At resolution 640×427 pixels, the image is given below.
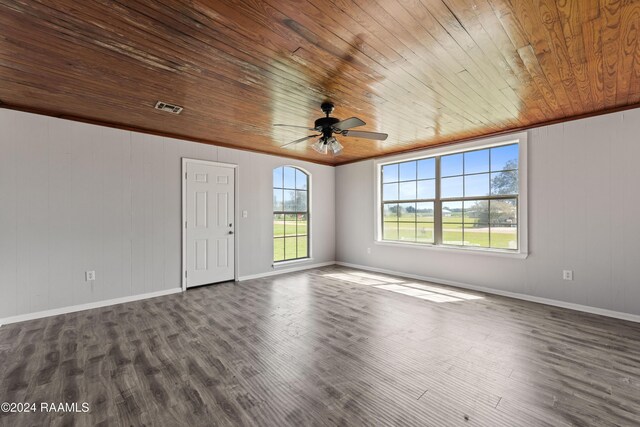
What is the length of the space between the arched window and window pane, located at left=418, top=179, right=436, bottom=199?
8.09 feet

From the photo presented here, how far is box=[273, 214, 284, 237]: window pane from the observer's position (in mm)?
5824

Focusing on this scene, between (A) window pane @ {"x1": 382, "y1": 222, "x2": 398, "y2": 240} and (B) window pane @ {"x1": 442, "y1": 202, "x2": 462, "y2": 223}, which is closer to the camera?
(B) window pane @ {"x1": 442, "y1": 202, "x2": 462, "y2": 223}

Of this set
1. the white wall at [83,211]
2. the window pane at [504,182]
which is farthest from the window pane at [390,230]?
the white wall at [83,211]

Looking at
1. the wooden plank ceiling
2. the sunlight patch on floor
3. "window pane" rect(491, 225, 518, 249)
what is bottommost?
the sunlight patch on floor

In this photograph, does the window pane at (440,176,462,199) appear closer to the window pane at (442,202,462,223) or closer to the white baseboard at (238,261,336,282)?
the window pane at (442,202,462,223)

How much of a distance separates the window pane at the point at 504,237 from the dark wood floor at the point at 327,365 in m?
0.97

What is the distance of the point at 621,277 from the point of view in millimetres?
3365

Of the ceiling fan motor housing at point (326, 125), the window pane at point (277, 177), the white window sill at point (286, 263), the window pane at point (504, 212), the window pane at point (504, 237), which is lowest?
the white window sill at point (286, 263)

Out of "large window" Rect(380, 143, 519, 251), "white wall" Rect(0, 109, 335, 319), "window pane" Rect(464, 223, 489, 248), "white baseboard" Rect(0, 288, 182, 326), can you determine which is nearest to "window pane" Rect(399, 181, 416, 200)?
"large window" Rect(380, 143, 519, 251)

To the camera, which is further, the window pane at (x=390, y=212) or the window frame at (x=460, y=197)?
the window pane at (x=390, y=212)

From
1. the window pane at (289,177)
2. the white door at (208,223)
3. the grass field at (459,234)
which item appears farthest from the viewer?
the window pane at (289,177)

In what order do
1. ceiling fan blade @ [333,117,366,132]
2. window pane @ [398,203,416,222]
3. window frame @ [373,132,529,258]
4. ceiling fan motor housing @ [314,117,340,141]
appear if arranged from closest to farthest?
ceiling fan blade @ [333,117,366,132] → ceiling fan motor housing @ [314,117,340,141] → window frame @ [373,132,529,258] → window pane @ [398,203,416,222]

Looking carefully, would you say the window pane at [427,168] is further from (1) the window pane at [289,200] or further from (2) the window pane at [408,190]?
(1) the window pane at [289,200]

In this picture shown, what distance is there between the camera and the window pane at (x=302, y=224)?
632cm
